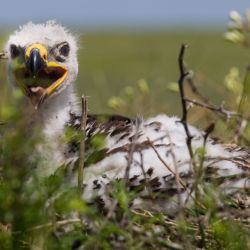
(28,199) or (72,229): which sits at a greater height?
(28,199)

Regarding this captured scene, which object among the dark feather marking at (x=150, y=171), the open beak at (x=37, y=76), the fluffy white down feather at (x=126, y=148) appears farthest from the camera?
the open beak at (x=37, y=76)

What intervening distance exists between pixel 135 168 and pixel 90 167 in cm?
25

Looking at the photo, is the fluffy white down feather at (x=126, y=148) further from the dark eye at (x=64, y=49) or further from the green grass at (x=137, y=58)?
the green grass at (x=137, y=58)

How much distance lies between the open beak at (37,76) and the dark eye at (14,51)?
18 cm

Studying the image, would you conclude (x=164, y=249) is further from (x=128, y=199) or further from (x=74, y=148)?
(x=74, y=148)

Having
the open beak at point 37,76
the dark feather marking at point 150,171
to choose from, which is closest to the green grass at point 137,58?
the open beak at point 37,76

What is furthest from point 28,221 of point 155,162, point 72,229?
point 155,162

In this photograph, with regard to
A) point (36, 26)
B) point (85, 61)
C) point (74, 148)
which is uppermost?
point (36, 26)

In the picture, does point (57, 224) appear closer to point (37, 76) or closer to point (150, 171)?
point (150, 171)

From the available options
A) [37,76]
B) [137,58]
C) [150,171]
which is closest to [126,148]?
[150,171]

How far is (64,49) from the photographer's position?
656 centimetres

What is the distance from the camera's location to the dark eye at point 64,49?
21.4 feet

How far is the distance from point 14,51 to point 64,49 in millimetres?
349

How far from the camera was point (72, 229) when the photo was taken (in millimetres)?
4457
